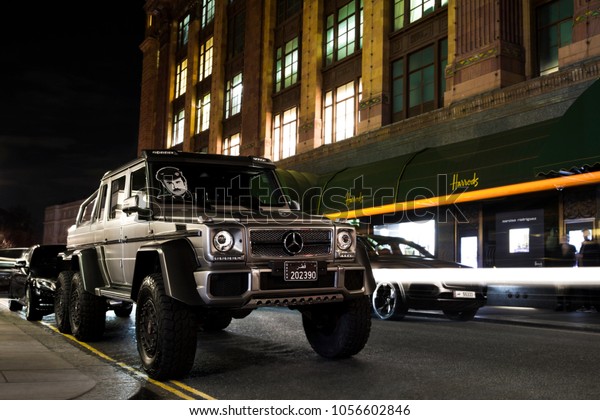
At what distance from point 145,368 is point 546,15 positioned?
53.9 feet

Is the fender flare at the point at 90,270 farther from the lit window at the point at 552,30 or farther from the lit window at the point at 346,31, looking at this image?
the lit window at the point at 346,31

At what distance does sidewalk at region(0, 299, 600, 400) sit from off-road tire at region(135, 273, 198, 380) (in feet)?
0.87

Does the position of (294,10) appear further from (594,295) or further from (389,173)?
(594,295)

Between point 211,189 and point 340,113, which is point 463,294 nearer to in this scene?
point 211,189

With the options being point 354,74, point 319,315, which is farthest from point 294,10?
point 319,315

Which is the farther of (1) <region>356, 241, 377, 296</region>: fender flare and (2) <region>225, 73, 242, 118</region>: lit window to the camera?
(2) <region>225, 73, 242, 118</region>: lit window

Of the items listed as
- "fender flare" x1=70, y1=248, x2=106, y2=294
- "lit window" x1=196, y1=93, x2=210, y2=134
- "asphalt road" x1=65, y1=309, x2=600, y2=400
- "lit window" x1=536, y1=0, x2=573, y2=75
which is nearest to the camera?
"asphalt road" x1=65, y1=309, x2=600, y2=400

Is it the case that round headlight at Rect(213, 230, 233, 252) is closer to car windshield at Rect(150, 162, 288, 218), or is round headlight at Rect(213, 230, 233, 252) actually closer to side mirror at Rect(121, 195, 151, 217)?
car windshield at Rect(150, 162, 288, 218)

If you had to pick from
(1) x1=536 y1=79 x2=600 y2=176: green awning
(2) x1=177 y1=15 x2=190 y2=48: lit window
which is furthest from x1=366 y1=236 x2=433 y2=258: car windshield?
(2) x1=177 y1=15 x2=190 y2=48: lit window

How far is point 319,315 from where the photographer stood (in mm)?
6891

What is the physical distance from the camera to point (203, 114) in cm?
3788

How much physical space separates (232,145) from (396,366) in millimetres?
28572

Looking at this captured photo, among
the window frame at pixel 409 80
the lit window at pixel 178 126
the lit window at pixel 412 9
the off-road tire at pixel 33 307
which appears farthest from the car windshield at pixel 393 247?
the lit window at pixel 178 126

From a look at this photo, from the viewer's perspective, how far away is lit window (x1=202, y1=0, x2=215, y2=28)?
37.9 metres
